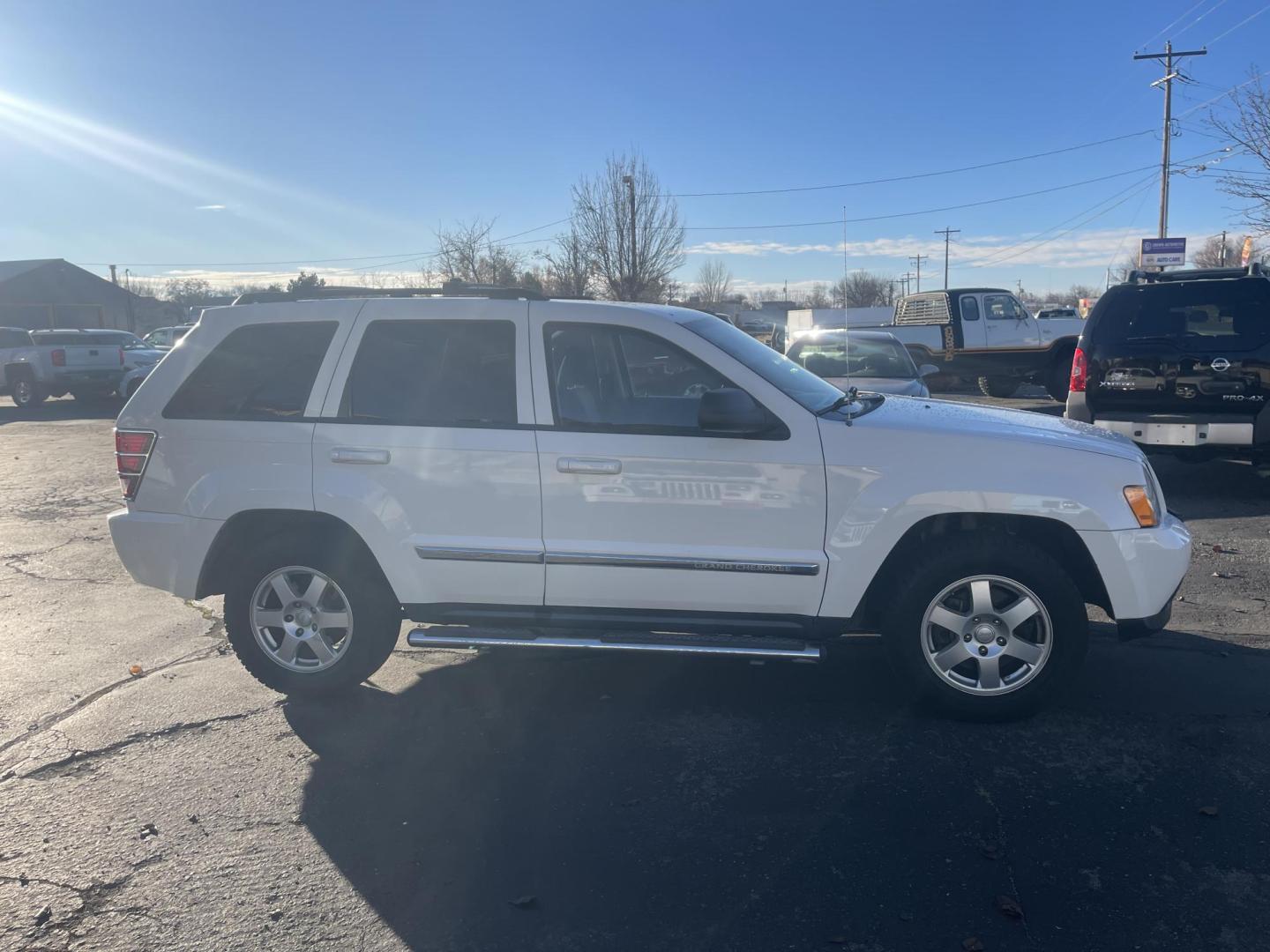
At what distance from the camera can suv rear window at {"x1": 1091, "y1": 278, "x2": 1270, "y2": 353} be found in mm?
8555

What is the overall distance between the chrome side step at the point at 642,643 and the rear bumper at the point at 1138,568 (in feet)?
4.31

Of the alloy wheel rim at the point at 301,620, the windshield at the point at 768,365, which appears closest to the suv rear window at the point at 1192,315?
the windshield at the point at 768,365

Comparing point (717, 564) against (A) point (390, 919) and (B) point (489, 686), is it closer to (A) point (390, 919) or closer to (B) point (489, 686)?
(B) point (489, 686)

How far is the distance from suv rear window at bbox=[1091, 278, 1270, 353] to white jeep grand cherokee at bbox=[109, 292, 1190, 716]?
455 cm

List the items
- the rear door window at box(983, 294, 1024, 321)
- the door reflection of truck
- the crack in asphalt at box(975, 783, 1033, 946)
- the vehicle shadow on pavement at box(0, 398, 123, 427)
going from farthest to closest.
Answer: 1. the vehicle shadow on pavement at box(0, 398, 123, 427)
2. the rear door window at box(983, 294, 1024, 321)
3. the door reflection of truck
4. the crack in asphalt at box(975, 783, 1033, 946)

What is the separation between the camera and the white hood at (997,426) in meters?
4.34

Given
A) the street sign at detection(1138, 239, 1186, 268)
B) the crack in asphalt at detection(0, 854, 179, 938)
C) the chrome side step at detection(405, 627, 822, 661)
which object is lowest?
the crack in asphalt at detection(0, 854, 179, 938)

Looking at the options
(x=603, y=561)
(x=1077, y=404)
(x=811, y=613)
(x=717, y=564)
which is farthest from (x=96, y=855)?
(x=1077, y=404)

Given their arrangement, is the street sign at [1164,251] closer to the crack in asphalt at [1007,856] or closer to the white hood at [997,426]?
the white hood at [997,426]

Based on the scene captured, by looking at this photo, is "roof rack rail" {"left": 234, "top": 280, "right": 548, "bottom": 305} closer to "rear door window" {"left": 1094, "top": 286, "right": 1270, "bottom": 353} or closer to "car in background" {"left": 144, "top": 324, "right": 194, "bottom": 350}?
"rear door window" {"left": 1094, "top": 286, "right": 1270, "bottom": 353}

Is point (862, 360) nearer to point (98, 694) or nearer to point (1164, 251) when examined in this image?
point (98, 694)

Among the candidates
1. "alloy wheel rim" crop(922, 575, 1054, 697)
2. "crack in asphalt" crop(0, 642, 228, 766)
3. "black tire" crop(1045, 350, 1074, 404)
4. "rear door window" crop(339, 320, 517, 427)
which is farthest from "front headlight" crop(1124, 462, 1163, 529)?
"black tire" crop(1045, 350, 1074, 404)

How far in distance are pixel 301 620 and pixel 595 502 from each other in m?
1.61

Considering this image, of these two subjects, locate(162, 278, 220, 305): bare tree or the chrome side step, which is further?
locate(162, 278, 220, 305): bare tree
